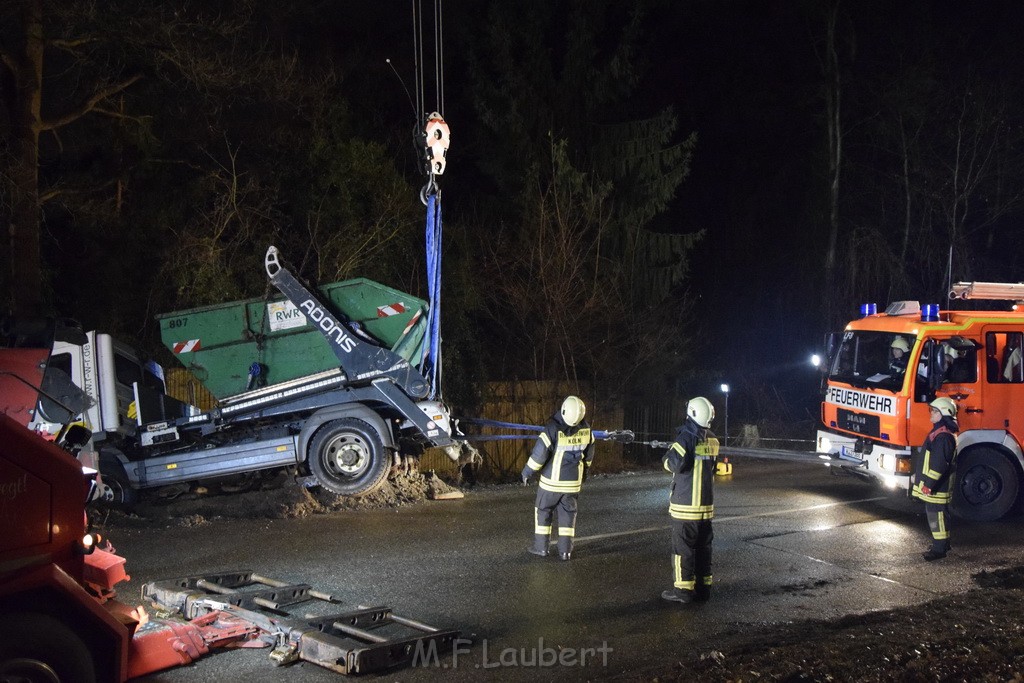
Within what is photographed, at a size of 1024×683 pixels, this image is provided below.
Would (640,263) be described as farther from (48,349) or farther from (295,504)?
(48,349)

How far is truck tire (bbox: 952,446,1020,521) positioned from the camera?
10.7 metres

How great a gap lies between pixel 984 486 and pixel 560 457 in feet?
18.6

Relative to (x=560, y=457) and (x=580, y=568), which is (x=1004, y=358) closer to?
(x=560, y=457)

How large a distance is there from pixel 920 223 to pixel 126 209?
1946 centimetres

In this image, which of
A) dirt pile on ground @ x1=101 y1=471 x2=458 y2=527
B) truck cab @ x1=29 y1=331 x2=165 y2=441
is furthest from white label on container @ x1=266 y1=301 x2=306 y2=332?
dirt pile on ground @ x1=101 y1=471 x2=458 y2=527

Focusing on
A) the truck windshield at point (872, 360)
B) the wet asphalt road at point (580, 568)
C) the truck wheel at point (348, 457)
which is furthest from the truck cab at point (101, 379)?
the truck windshield at point (872, 360)

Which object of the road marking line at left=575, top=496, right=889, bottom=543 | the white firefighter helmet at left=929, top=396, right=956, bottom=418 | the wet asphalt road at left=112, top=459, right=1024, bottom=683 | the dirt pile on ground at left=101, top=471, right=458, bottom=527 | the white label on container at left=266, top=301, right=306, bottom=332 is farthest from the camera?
the white label on container at left=266, top=301, right=306, bottom=332

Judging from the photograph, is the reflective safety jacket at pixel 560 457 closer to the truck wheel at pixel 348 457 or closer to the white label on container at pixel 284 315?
the truck wheel at pixel 348 457

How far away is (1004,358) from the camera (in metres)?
10.9

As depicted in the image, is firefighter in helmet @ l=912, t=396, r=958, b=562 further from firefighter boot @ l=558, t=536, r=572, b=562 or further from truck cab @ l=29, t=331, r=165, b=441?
truck cab @ l=29, t=331, r=165, b=441

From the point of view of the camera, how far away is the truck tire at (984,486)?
10.7 m

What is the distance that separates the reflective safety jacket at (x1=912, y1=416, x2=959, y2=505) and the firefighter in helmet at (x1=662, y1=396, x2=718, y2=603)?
8.98 feet

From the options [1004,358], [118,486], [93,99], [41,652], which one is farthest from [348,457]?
[1004,358]

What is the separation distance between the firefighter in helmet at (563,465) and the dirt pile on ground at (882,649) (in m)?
2.28
